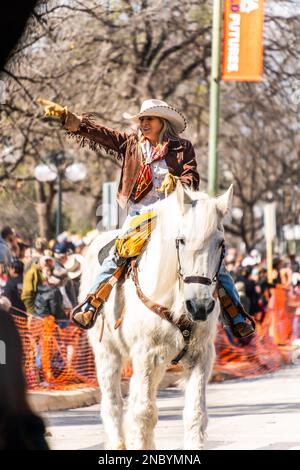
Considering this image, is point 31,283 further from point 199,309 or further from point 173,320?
point 199,309

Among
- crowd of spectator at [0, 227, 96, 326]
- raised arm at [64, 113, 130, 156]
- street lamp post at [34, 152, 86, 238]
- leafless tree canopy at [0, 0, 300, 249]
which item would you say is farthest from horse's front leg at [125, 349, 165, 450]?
street lamp post at [34, 152, 86, 238]

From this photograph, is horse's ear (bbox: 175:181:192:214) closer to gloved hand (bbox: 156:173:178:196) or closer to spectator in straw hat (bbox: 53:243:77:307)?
gloved hand (bbox: 156:173:178:196)

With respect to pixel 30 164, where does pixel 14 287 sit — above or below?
below

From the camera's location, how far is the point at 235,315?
325 inches

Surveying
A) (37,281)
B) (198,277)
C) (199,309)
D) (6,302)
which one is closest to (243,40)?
(37,281)

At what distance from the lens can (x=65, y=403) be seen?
12.6 meters

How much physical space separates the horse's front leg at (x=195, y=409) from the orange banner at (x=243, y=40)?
11305mm

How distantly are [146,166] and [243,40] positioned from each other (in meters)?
10.6

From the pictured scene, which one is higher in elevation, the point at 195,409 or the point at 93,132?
the point at 93,132

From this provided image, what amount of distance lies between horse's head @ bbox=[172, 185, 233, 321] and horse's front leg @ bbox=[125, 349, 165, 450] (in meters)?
0.57

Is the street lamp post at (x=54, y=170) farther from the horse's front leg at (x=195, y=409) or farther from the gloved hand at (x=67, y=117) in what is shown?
the horse's front leg at (x=195, y=409)

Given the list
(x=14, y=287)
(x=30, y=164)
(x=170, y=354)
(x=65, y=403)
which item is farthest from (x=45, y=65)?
(x=170, y=354)
